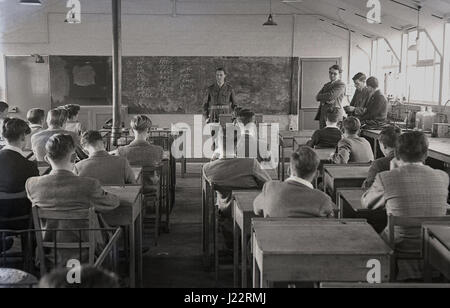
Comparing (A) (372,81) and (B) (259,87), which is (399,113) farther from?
(B) (259,87)

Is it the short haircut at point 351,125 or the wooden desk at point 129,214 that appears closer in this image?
the wooden desk at point 129,214

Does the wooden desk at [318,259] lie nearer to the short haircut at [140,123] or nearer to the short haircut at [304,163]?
the short haircut at [304,163]

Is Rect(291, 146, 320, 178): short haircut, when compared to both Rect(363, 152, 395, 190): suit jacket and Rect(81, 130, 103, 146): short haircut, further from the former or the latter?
Rect(81, 130, 103, 146): short haircut

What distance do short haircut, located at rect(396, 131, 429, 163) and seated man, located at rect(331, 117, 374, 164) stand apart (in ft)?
6.97

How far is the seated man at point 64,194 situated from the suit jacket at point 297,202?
0.96 meters

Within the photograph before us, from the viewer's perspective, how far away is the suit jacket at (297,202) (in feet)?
9.99

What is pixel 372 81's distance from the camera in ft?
25.7

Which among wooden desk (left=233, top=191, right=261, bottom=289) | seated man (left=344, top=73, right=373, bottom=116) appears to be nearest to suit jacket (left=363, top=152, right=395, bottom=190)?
wooden desk (left=233, top=191, right=261, bottom=289)

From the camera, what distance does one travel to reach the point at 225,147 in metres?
4.59

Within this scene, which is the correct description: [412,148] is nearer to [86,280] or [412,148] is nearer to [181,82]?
[86,280]

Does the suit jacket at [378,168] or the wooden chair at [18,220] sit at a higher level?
the suit jacket at [378,168]

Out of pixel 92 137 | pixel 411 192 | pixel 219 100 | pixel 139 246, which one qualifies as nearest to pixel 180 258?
pixel 139 246

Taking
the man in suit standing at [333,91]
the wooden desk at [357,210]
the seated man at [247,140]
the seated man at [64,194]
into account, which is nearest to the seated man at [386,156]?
the wooden desk at [357,210]
